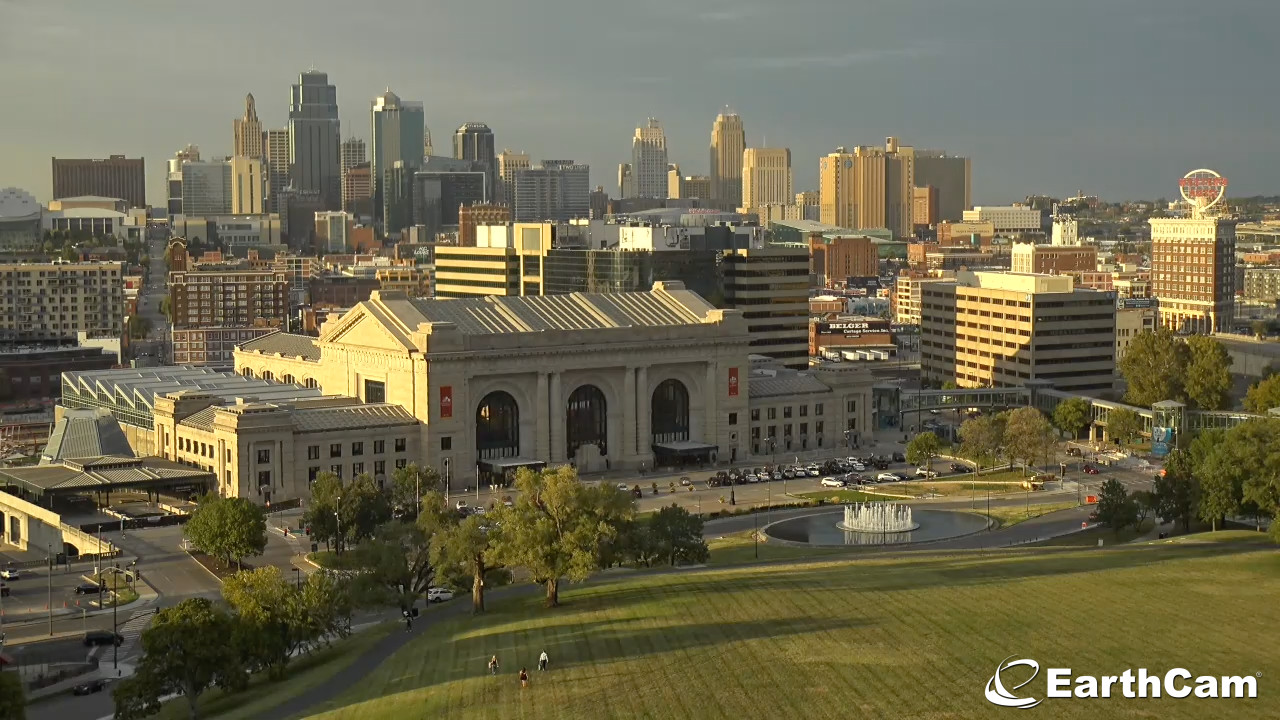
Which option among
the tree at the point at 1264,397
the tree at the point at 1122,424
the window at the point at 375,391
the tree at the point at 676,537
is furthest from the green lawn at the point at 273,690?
the tree at the point at 1264,397

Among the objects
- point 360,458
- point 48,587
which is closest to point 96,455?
point 360,458

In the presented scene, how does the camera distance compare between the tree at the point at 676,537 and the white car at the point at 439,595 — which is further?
the tree at the point at 676,537

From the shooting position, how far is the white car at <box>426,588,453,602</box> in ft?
315

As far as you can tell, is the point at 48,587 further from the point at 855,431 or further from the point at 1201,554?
the point at 855,431

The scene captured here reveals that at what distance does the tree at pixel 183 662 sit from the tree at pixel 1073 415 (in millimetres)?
98515

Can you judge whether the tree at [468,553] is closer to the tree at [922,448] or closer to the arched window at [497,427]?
the arched window at [497,427]

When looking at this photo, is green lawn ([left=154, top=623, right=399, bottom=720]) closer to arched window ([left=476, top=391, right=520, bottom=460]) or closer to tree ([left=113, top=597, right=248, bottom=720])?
tree ([left=113, top=597, right=248, bottom=720])

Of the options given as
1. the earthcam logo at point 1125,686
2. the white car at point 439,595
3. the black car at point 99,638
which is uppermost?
the earthcam logo at point 1125,686

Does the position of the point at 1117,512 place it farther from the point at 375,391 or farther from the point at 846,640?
the point at 375,391

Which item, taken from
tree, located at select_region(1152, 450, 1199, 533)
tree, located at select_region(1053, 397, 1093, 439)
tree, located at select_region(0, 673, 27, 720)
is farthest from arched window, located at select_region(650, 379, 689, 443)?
tree, located at select_region(0, 673, 27, 720)

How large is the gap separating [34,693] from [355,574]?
17.5 metres

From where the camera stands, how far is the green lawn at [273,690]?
7431 centimetres

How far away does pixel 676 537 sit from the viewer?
98.3 m

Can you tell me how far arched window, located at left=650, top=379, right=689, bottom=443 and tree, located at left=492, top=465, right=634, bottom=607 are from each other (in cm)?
5526
